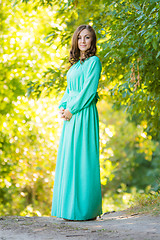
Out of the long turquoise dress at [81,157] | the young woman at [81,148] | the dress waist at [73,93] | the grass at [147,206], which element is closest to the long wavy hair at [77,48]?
the young woman at [81,148]

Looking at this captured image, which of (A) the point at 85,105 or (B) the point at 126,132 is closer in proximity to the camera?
(A) the point at 85,105

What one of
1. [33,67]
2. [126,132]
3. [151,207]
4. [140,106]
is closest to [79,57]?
[140,106]

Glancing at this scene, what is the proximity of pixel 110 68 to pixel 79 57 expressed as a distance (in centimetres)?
76

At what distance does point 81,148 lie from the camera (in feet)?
12.1

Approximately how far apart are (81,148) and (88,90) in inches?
24.2

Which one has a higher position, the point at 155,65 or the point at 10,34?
the point at 10,34

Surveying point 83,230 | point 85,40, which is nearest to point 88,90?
point 85,40

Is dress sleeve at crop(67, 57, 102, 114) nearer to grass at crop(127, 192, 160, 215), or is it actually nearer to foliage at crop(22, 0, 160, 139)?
foliage at crop(22, 0, 160, 139)

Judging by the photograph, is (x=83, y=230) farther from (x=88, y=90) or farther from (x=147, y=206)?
(x=88, y=90)

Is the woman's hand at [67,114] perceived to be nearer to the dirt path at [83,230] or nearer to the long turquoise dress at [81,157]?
the long turquoise dress at [81,157]

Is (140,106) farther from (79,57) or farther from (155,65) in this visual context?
(79,57)

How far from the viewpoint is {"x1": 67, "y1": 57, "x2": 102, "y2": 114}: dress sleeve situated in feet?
12.1

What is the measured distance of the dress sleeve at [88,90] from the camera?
3.68 m

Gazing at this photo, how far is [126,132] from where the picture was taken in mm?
13211
